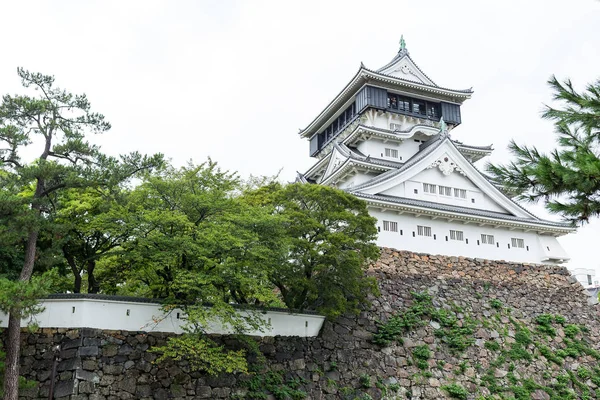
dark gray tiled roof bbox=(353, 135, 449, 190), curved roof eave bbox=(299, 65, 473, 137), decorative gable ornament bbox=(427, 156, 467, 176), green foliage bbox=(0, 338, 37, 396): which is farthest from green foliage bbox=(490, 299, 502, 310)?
green foliage bbox=(0, 338, 37, 396)

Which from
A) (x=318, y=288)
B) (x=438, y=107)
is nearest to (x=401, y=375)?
(x=318, y=288)

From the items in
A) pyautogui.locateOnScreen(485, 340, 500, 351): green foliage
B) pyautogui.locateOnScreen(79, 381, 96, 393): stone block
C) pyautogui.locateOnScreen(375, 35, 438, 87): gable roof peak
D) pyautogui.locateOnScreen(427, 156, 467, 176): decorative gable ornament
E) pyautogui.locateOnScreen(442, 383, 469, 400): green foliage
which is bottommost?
pyautogui.locateOnScreen(442, 383, 469, 400): green foliage

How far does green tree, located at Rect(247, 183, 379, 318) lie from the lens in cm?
1388

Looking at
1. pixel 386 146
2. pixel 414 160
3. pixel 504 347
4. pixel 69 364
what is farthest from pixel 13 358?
pixel 386 146

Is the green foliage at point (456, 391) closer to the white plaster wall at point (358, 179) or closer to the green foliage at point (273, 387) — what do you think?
the green foliage at point (273, 387)

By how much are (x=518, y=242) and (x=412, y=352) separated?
7.76m

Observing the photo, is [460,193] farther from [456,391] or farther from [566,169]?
[566,169]

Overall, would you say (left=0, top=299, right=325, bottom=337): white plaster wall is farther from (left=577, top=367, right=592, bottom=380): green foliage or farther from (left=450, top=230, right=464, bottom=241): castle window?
(left=577, top=367, right=592, bottom=380): green foliage

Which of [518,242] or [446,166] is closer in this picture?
[518,242]

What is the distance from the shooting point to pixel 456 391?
48.2 feet

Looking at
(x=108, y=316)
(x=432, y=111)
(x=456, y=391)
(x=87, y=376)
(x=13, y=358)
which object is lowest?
(x=456, y=391)

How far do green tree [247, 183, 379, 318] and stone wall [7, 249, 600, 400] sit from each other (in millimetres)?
1229

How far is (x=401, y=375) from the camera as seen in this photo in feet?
48.5

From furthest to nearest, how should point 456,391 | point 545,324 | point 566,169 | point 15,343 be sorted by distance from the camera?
point 545,324, point 456,391, point 15,343, point 566,169
